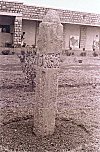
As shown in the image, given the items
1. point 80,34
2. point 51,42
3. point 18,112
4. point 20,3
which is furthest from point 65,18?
point 18,112

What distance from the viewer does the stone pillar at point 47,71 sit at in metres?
2.98

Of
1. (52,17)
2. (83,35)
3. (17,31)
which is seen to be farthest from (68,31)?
(52,17)

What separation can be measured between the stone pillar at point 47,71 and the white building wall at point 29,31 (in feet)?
1.78

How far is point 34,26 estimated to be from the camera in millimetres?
3541

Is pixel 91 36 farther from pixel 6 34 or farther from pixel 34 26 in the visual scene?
pixel 6 34

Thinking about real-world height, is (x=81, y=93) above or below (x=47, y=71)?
below

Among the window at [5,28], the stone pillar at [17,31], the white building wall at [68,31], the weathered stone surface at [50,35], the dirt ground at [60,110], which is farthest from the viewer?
the white building wall at [68,31]

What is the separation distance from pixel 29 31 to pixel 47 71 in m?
0.74

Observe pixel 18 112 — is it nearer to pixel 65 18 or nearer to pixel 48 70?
pixel 48 70

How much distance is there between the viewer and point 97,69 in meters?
3.85

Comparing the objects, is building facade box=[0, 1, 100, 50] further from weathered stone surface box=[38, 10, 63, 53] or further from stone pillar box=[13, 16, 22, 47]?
weathered stone surface box=[38, 10, 63, 53]

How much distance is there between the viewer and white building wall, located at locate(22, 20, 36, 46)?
356cm

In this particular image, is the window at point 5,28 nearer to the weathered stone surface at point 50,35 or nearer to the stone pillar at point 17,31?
the stone pillar at point 17,31

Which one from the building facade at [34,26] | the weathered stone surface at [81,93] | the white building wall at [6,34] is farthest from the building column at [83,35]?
the white building wall at [6,34]
